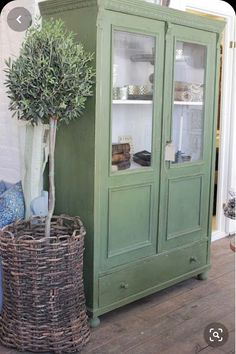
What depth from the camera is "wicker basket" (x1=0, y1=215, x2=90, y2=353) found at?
7.64ft

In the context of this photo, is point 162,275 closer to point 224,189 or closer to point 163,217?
point 163,217

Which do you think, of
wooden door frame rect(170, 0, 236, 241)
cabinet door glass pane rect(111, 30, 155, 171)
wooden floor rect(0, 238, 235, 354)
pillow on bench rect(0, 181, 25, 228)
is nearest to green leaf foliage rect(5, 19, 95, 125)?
cabinet door glass pane rect(111, 30, 155, 171)

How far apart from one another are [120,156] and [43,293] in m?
0.94

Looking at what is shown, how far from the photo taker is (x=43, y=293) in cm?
236

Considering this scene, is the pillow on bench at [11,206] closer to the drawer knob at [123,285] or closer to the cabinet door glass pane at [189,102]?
the drawer knob at [123,285]

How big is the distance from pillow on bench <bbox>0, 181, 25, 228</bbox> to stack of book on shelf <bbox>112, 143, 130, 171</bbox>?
0.59 metres

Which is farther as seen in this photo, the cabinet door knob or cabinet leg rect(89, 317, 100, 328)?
the cabinet door knob

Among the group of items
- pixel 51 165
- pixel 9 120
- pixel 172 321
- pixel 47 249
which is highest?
pixel 9 120

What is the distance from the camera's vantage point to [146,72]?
2920mm

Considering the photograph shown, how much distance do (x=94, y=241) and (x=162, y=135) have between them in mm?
833

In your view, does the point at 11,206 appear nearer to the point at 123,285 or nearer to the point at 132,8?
the point at 123,285

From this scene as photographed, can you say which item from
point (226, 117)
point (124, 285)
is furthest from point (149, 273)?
point (226, 117)

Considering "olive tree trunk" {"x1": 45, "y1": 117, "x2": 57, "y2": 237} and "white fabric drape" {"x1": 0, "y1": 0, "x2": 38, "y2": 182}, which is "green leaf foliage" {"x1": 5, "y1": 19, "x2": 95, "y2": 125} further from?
"white fabric drape" {"x1": 0, "y1": 0, "x2": 38, "y2": 182}

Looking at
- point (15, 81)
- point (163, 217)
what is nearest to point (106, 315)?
point (163, 217)
